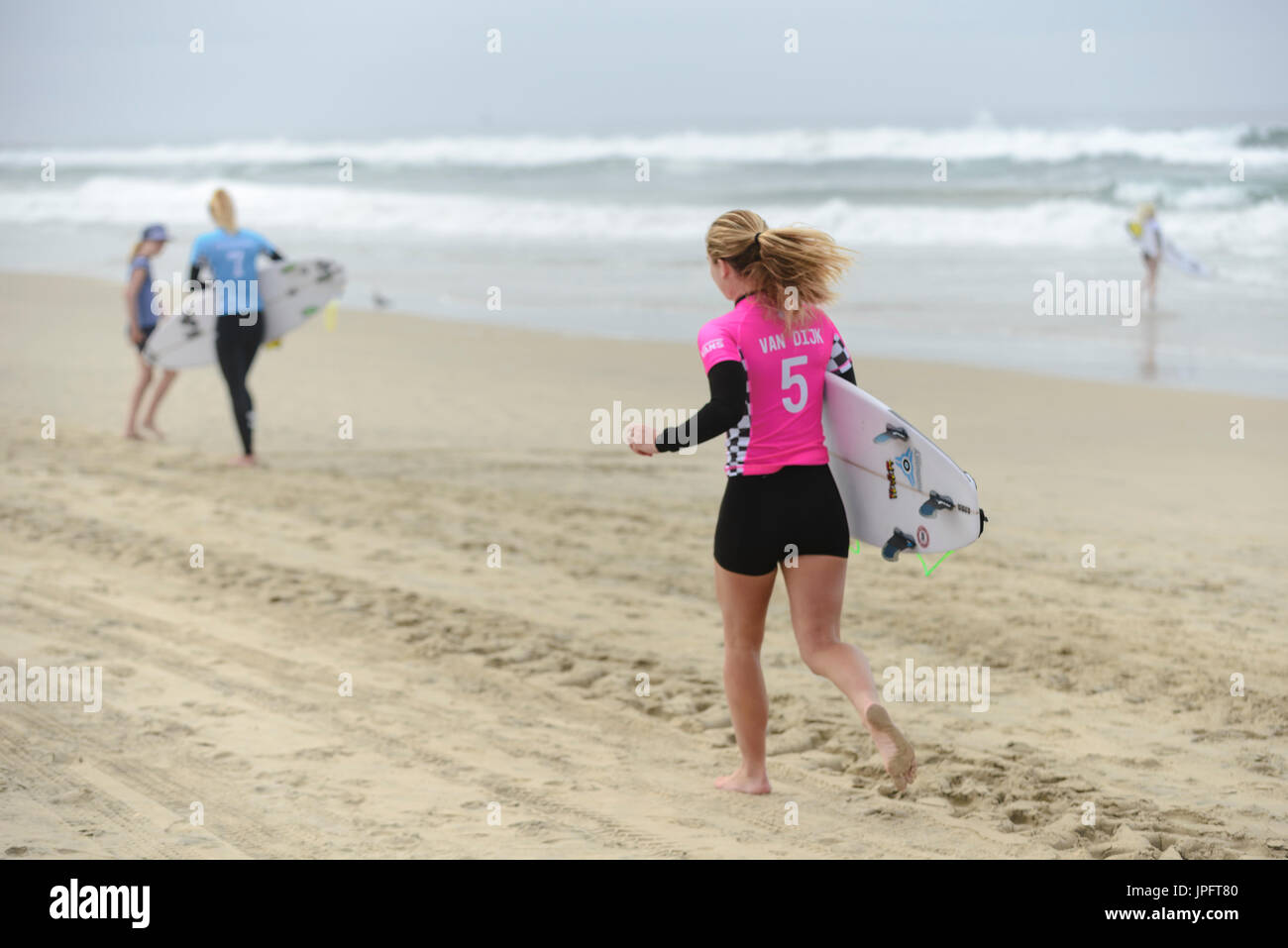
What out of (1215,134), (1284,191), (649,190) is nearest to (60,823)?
(1284,191)

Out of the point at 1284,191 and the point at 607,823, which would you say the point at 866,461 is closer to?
the point at 607,823

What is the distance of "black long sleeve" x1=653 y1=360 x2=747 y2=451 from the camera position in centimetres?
363

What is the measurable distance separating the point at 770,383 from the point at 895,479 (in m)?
0.66

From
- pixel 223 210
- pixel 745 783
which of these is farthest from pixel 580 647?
pixel 223 210

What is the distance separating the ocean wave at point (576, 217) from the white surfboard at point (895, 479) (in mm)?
19650

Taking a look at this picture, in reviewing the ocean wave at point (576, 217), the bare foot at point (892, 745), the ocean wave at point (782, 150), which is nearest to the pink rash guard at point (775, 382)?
the bare foot at point (892, 745)

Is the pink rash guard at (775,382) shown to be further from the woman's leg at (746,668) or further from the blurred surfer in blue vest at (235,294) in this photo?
the blurred surfer in blue vest at (235,294)

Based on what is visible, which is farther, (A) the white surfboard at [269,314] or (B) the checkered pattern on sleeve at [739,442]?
(A) the white surfboard at [269,314]

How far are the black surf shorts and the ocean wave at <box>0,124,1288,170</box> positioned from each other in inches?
1277

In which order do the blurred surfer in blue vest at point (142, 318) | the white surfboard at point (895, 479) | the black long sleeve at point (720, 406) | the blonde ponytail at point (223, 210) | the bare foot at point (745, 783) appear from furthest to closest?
the blurred surfer in blue vest at point (142, 318) < the blonde ponytail at point (223, 210) < the bare foot at point (745, 783) < the white surfboard at point (895, 479) < the black long sleeve at point (720, 406)

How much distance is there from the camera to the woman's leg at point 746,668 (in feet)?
13.0

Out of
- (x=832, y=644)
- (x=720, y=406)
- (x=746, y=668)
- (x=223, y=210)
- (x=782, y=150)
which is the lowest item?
(x=746, y=668)

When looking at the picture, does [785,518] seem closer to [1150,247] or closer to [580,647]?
[580,647]

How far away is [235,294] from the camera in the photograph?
907 centimetres
